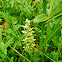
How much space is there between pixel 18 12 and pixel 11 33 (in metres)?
0.72

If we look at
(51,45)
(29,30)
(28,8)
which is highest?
(28,8)

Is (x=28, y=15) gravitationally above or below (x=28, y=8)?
below

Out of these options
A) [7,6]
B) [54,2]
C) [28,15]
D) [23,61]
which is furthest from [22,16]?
[54,2]

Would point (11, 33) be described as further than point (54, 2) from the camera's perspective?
Yes

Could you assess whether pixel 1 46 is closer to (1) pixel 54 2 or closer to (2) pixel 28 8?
(1) pixel 54 2

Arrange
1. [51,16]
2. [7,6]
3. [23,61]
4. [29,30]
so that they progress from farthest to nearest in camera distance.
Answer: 1. [7,6]
2. [23,61]
3. [29,30]
4. [51,16]

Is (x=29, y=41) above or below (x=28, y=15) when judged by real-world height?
below

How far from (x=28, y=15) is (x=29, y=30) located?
28.3 inches

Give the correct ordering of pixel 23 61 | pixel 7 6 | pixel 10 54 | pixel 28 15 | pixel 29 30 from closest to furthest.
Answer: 1. pixel 29 30
2. pixel 23 61
3. pixel 10 54
4. pixel 28 15
5. pixel 7 6

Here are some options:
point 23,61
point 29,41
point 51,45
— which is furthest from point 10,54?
point 51,45

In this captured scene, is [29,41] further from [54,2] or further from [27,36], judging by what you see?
[54,2]

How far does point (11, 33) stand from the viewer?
123cm

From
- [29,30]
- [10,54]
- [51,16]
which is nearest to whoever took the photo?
[51,16]

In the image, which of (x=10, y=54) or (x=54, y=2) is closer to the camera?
(x=54, y=2)
